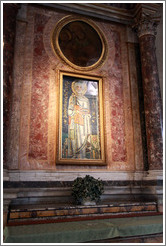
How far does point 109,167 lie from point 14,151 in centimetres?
253

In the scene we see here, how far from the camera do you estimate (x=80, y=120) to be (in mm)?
6406

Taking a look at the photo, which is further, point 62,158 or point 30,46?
point 30,46

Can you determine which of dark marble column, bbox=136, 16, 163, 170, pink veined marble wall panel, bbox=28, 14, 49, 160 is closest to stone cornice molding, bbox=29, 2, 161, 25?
dark marble column, bbox=136, 16, 163, 170

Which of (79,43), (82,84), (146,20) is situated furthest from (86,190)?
(146,20)

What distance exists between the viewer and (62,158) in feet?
19.4

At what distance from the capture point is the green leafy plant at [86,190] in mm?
5156

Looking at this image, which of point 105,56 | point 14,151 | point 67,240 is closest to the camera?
point 67,240

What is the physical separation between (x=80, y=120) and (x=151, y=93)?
7.10 feet

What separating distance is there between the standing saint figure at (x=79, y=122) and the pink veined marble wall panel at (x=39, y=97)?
65cm

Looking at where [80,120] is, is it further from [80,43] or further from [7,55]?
[7,55]

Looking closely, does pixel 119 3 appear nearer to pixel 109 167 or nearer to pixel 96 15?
pixel 96 15

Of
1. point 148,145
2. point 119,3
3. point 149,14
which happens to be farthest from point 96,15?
point 148,145

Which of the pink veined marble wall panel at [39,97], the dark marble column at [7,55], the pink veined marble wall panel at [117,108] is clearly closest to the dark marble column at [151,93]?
the pink veined marble wall panel at [117,108]

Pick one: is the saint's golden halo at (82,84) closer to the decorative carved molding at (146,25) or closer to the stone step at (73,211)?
the decorative carved molding at (146,25)
